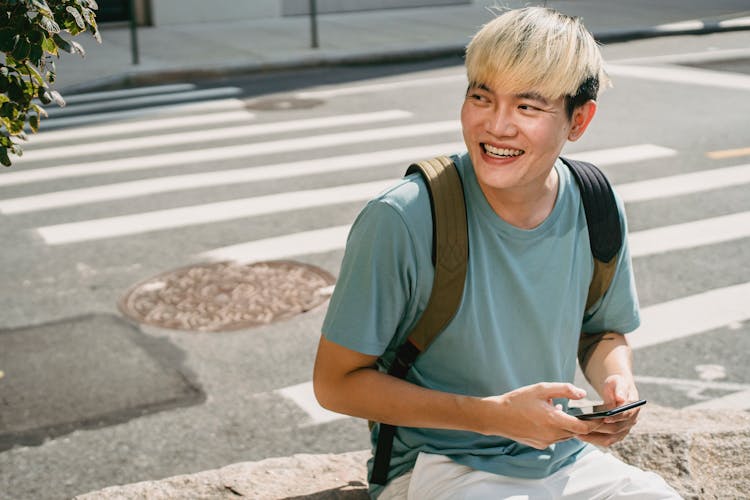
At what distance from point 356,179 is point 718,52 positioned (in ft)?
29.5

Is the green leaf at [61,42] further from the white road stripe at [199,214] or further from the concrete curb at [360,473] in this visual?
the white road stripe at [199,214]

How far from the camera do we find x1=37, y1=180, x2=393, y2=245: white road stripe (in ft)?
25.5

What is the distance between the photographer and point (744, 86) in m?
12.9

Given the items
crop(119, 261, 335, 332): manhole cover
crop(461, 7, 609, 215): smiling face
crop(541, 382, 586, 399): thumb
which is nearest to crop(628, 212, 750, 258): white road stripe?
crop(119, 261, 335, 332): manhole cover

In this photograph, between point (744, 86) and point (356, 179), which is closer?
point (356, 179)

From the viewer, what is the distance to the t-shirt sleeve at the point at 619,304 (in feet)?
9.72

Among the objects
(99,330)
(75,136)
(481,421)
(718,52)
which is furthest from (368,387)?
(718,52)

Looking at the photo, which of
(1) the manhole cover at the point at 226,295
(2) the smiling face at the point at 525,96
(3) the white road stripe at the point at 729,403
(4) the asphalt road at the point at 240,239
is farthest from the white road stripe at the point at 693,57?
(2) the smiling face at the point at 525,96

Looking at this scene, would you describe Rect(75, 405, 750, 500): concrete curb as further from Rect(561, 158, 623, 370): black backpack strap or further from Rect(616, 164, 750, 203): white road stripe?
Rect(616, 164, 750, 203): white road stripe

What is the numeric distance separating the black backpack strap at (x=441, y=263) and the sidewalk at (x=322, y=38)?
37.8ft

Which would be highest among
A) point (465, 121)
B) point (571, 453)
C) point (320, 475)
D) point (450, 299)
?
point (465, 121)

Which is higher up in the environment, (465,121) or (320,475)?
(465,121)

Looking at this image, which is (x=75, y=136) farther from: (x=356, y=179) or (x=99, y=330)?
(x=99, y=330)

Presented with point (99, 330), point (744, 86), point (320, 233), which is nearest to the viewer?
point (99, 330)
